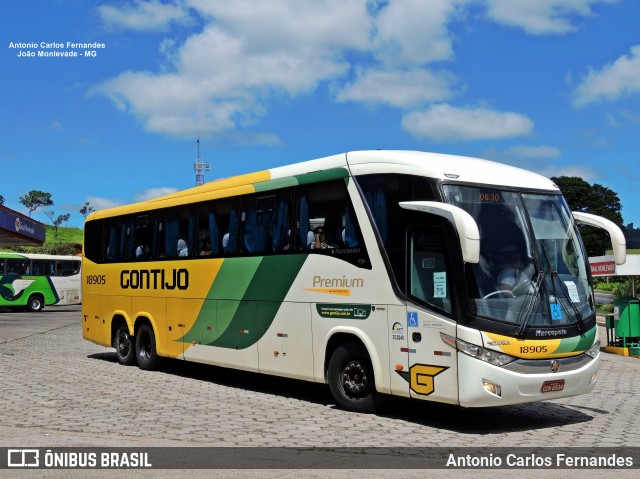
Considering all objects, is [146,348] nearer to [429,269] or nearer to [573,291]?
[429,269]

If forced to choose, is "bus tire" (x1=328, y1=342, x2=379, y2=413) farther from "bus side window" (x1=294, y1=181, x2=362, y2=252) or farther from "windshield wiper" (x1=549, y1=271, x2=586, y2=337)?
"windshield wiper" (x1=549, y1=271, x2=586, y2=337)

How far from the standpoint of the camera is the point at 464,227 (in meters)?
8.82

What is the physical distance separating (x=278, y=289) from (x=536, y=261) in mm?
4251

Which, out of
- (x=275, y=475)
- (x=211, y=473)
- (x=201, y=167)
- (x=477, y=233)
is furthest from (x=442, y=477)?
(x=201, y=167)

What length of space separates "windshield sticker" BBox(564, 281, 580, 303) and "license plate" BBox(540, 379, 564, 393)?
1.00m

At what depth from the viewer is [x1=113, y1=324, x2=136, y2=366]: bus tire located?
1725 cm

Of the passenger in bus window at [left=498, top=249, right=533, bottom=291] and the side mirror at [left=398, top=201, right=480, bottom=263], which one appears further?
the passenger in bus window at [left=498, top=249, right=533, bottom=291]

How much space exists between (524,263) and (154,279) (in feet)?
28.4

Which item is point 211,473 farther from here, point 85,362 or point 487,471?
point 85,362

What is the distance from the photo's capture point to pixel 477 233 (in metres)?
8.78

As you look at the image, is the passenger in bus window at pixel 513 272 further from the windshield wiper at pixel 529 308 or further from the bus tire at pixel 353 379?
the bus tire at pixel 353 379

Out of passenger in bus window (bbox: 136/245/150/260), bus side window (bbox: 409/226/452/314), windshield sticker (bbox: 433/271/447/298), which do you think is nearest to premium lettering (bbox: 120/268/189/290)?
passenger in bus window (bbox: 136/245/150/260)

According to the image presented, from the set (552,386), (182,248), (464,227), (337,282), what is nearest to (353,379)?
(337,282)

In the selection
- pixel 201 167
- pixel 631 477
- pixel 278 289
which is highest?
pixel 201 167
